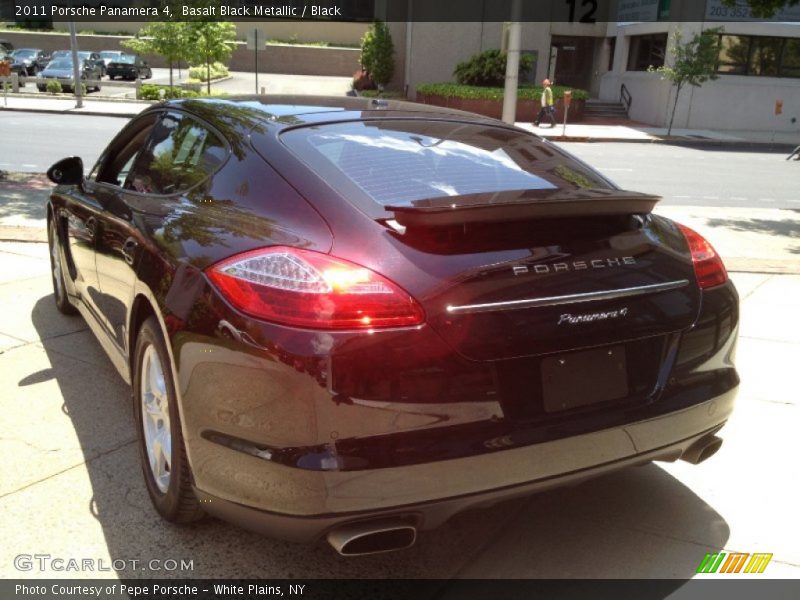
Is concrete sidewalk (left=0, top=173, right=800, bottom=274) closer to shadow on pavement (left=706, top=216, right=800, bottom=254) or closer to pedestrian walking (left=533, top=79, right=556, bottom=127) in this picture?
shadow on pavement (left=706, top=216, right=800, bottom=254)

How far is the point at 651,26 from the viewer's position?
3177 cm

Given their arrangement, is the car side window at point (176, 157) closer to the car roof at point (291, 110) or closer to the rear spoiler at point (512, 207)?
the car roof at point (291, 110)

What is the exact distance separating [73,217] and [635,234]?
3162mm

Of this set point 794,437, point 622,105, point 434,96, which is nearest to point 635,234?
point 794,437

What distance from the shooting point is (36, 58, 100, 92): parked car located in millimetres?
34125

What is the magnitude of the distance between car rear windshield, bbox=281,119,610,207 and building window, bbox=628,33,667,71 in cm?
3063

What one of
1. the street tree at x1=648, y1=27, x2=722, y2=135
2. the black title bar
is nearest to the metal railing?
the black title bar

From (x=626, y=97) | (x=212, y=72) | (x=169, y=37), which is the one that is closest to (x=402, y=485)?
(x=169, y=37)

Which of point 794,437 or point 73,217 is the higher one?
point 73,217

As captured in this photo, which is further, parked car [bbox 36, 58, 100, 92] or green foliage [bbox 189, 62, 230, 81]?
green foliage [bbox 189, 62, 230, 81]

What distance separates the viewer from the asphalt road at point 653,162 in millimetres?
14188

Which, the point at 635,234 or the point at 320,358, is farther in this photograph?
the point at 635,234

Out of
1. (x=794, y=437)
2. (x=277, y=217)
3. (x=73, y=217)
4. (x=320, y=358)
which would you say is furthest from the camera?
(x=73, y=217)

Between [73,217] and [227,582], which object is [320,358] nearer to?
[227,582]
